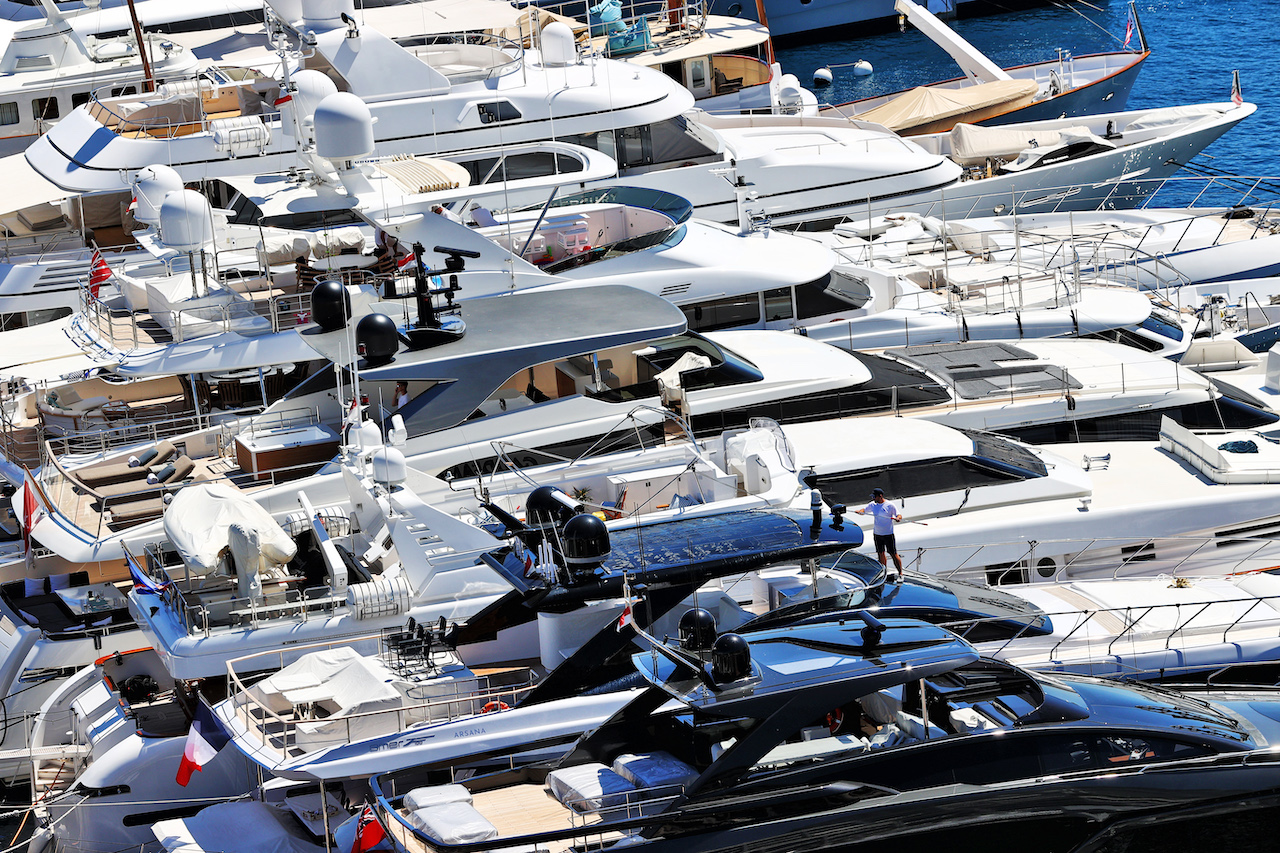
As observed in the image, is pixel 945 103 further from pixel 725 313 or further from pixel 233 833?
pixel 233 833

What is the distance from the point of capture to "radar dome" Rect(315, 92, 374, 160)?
55.0 feet

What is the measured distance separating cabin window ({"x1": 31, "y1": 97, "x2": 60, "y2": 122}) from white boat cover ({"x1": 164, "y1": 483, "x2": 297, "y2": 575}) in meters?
16.8

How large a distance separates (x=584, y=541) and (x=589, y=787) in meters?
2.14

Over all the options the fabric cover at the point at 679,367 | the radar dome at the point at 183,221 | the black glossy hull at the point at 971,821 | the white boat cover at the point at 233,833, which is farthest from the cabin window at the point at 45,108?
the black glossy hull at the point at 971,821

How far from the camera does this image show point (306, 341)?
14820 millimetres

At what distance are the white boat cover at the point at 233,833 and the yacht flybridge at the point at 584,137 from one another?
902 cm

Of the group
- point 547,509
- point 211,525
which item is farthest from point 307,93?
point 547,509

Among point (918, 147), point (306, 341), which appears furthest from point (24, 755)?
point (918, 147)

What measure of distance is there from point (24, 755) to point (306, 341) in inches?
180

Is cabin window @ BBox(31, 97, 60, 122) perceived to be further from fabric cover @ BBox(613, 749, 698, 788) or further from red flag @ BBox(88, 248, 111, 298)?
fabric cover @ BBox(613, 749, 698, 788)

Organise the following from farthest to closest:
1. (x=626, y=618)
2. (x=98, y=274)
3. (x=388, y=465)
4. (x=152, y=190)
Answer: (x=98, y=274) → (x=152, y=190) → (x=388, y=465) → (x=626, y=618)

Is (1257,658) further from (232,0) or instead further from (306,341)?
(232,0)

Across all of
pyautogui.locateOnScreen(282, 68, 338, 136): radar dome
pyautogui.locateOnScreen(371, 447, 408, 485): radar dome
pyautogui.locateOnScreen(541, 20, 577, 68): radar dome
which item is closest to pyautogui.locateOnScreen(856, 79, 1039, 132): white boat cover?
pyautogui.locateOnScreen(541, 20, 577, 68): radar dome

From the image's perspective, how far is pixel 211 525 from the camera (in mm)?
12617
